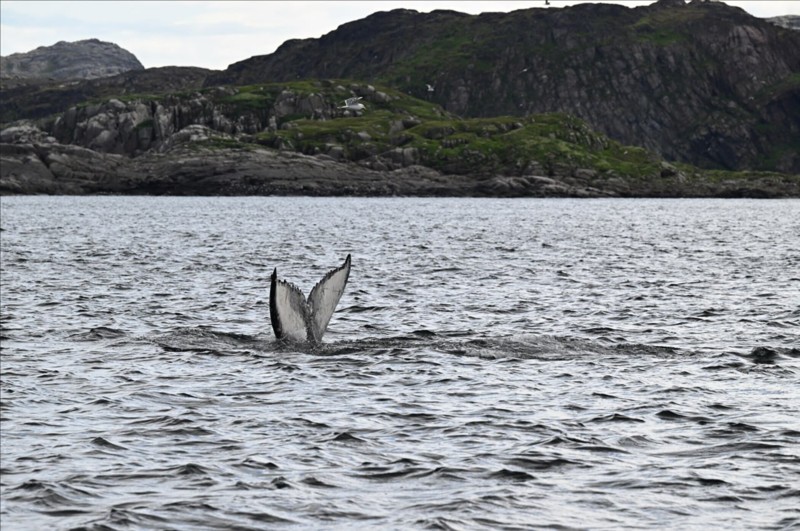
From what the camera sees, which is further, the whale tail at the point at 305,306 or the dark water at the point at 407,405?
the whale tail at the point at 305,306

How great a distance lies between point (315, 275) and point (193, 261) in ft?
38.3

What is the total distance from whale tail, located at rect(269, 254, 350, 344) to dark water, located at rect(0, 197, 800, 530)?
38.6 inches

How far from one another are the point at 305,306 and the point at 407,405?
22.9 feet

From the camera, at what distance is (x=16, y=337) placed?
32688 millimetres

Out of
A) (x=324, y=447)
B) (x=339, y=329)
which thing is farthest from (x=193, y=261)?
(x=324, y=447)

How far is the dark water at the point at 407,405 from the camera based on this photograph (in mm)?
16203

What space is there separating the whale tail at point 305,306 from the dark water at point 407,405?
38.6 inches

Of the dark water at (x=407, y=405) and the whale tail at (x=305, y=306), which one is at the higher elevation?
the whale tail at (x=305, y=306)

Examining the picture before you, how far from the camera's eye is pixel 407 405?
2383 centimetres

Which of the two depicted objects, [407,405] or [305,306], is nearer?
[407,405]

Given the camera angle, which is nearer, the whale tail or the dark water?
the dark water

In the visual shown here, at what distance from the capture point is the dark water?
16.2 meters

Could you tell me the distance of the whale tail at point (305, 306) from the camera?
28172 mm

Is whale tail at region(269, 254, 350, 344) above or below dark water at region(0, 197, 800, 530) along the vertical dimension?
above
